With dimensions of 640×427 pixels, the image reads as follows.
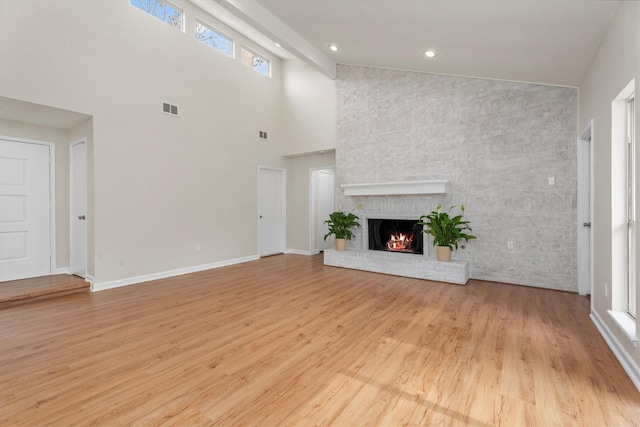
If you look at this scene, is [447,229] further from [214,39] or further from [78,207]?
[78,207]

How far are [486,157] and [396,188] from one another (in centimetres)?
143

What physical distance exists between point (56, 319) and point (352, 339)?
3033 millimetres

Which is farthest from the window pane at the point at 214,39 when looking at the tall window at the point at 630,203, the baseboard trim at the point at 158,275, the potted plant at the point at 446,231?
the tall window at the point at 630,203

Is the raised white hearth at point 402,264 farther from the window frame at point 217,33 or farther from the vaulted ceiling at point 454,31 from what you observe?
the window frame at point 217,33

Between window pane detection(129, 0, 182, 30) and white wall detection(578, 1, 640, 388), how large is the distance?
18.7 ft

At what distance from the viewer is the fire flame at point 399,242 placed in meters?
5.52

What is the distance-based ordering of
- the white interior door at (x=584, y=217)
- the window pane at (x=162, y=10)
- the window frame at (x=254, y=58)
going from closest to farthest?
the white interior door at (x=584, y=217)
the window pane at (x=162, y=10)
the window frame at (x=254, y=58)

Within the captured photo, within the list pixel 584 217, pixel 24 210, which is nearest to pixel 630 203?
pixel 584 217

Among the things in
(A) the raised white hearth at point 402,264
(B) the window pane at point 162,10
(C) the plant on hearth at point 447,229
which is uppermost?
(B) the window pane at point 162,10

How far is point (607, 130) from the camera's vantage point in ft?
8.48

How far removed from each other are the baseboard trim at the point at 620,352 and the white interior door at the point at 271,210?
5.62 m

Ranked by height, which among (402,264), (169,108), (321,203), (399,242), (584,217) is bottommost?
(402,264)

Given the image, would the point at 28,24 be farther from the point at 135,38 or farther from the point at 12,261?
the point at 12,261

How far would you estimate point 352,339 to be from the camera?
260 cm
